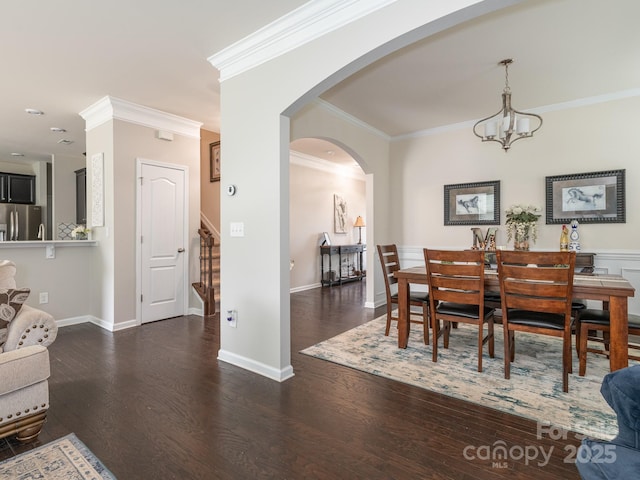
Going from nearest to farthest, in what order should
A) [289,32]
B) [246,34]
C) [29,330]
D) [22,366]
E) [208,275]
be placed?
1. [22,366]
2. [29,330]
3. [289,32]
4. [246,34]
5. [208,275]

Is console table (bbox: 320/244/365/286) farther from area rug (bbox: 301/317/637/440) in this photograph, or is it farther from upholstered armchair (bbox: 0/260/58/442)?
upholstered armchair (bbox: 0/260/58/442)

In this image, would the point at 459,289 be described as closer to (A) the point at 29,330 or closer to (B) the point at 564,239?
(B) the point at 564,239

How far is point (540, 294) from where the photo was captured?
2.47 m

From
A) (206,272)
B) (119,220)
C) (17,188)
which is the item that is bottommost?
(206,272)

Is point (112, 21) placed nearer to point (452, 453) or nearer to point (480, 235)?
point (452, 453)

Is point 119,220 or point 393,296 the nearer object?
point 393,296

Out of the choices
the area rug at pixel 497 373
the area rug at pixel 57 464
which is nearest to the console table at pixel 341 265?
the area rug at pixel 497 373

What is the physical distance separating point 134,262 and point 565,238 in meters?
5.24

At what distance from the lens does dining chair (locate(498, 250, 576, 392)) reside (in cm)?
239

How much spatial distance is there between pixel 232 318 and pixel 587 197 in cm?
440

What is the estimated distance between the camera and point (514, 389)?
2.45 metres

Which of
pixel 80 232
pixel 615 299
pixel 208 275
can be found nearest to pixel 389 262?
pixel 615 299

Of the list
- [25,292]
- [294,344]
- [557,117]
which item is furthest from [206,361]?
[557,117]

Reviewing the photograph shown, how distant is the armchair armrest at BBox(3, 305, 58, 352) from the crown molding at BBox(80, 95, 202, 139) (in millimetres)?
2718
